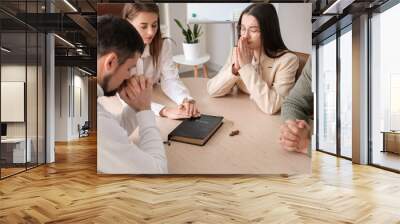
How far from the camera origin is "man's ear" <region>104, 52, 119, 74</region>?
20.0ft

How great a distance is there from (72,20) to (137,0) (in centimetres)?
200

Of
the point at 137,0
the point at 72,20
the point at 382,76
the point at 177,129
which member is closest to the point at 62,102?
the point at 72,20

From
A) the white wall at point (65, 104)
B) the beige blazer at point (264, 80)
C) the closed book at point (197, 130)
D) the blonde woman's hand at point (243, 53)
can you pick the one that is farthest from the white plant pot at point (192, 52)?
the white wall at point (65, 104)

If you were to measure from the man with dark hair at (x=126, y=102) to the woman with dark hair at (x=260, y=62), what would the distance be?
1.07 m

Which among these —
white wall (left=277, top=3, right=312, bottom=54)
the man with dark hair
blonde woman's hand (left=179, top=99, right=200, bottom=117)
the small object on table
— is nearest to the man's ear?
the man with dark hair

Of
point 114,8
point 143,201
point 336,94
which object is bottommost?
point 143,201

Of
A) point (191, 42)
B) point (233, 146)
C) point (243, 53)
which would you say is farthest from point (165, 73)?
point (233, 146)

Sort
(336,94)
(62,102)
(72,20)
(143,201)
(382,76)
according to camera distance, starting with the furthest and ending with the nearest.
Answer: (62,102) < (336,94) < (72,20) < (382,76) < (143,201)

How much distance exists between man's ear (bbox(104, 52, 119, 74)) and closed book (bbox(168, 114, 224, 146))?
→ 1.30m

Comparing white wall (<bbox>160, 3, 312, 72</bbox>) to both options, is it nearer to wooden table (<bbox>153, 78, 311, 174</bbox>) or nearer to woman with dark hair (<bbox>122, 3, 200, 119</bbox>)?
woman with dark hair (<bbox>122, 3, 200, 119</bbox>)

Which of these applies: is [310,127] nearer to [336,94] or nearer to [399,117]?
[399,117]

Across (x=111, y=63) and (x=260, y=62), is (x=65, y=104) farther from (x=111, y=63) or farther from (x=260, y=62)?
(x=260, y=62)

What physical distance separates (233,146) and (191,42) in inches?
65.8

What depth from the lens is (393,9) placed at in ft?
23.2
